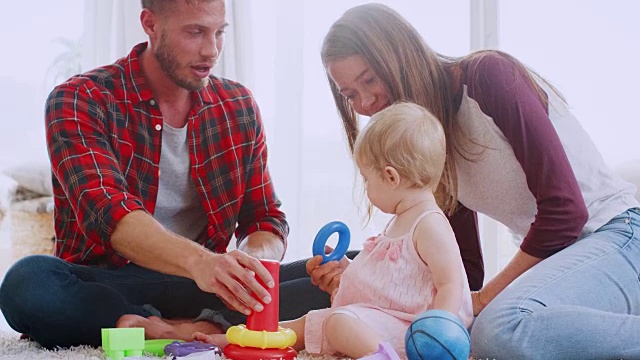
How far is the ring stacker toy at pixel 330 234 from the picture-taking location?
5.23 feet

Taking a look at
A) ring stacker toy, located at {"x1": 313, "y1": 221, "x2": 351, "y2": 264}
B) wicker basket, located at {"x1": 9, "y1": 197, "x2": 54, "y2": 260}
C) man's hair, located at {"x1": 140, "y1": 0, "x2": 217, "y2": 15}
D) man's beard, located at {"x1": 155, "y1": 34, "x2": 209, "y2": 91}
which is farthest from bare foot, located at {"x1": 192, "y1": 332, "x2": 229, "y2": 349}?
wicker basket, located at {"x1": 9, "y1": 197, "x2": 54, "y2": 260}

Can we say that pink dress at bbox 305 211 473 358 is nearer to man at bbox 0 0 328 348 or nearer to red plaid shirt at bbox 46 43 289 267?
man at bbox 0 0 328 348

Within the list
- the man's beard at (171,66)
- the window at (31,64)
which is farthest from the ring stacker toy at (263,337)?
the window at (31,64)

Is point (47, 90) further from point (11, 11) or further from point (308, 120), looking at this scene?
point (308, 120)

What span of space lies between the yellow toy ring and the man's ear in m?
0.34

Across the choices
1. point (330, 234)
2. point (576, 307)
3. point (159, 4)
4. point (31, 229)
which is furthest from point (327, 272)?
point (31, 229)

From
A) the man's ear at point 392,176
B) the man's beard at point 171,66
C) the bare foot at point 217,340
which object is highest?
the man's beard at point 171,66

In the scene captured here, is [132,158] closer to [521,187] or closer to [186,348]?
[186,348]

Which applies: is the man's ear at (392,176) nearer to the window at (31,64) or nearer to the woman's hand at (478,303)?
the woman's hand at (478,303)

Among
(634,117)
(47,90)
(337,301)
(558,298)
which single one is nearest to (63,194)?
(337,301)

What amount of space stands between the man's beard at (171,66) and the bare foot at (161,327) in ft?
1.86

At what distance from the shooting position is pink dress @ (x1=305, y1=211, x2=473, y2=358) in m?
1.47

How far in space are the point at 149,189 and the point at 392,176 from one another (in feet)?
2.30

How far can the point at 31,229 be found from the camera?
317 centimetres
